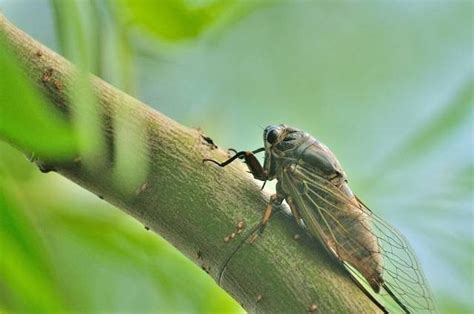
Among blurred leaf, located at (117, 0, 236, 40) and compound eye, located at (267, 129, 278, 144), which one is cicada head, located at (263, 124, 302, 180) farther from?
blurred leaf, located at (117, 0, 236, 40)

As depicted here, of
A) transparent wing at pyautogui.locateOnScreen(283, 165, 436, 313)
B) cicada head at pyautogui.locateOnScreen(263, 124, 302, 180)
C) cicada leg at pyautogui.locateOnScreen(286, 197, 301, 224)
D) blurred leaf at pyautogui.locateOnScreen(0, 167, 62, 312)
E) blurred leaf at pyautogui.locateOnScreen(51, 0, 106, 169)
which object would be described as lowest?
blurred leaf at pyautogui.locateOnScreen(0, 167, 62, 312)

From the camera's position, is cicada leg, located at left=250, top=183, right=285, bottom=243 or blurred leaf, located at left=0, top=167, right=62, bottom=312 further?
cicada leg, located at left=250, top=183, right=285, bottom=243

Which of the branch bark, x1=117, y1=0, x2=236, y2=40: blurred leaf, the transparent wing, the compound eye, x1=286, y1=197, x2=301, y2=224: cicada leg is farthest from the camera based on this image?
the compound eye

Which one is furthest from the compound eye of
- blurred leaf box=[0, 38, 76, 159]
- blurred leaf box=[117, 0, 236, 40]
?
blurred leaf box=[0, 38, 76, 159]

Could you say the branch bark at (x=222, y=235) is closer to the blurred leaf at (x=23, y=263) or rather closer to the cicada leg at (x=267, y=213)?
the cicada leg at (x=267, y=213)

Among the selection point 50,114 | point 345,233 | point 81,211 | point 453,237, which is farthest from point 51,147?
point 453,237

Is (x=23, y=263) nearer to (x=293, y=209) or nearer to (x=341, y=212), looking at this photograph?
(x=293, y=209)

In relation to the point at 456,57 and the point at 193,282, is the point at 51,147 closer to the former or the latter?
the point at 193,282

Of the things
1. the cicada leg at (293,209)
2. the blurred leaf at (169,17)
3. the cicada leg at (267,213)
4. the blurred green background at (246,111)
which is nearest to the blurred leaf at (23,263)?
the blurred green background at (246,111)
